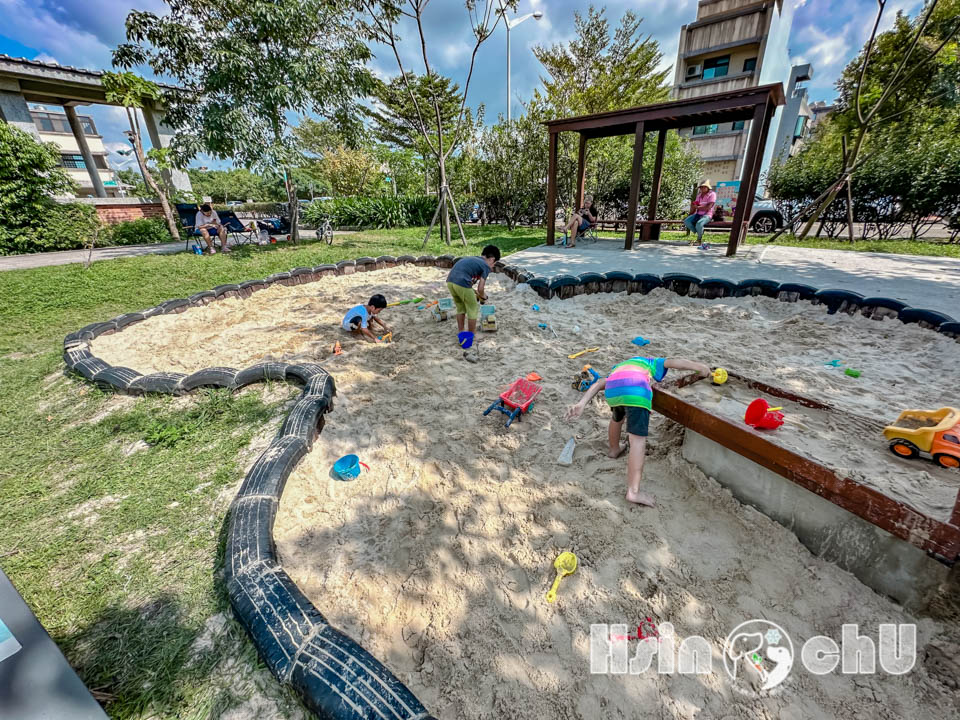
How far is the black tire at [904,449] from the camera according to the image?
2.13 metres

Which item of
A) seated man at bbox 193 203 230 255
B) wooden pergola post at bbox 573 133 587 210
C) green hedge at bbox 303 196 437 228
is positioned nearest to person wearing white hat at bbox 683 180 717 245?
wooden pergola post at bbox 573 133 587 210

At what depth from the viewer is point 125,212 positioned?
1372 centimetres

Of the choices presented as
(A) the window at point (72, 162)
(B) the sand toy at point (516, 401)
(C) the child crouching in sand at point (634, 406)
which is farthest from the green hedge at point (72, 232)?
(A) the window at point (72, 162)

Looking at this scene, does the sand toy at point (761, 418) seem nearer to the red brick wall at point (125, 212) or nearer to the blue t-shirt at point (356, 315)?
the blue t-shirt at point (356, 315)

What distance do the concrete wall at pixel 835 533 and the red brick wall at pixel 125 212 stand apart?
1847 cm

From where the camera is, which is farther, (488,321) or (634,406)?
(488,321)

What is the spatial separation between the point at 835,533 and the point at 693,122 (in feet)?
33.0

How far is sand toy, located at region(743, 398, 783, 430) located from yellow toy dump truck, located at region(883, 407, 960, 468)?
541mm

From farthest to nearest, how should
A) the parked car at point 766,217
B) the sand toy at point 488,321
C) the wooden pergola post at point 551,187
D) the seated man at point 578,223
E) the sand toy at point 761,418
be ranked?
the parked car at point 766,217 < the seated man at point 578,223 < the wooden pergola post at point 551,187 < the sand toy at point 488,321 < the sand toy at point 761,418

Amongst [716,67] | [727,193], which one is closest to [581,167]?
[727,193]

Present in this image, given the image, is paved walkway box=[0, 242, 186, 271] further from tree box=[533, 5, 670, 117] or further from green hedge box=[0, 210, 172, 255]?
tree box=[533, 5, 670, 117]

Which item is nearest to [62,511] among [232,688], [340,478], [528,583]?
[340,478]

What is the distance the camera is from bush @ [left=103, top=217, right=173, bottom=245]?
12.2 m

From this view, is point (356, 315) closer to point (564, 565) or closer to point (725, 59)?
point (564, 565)
